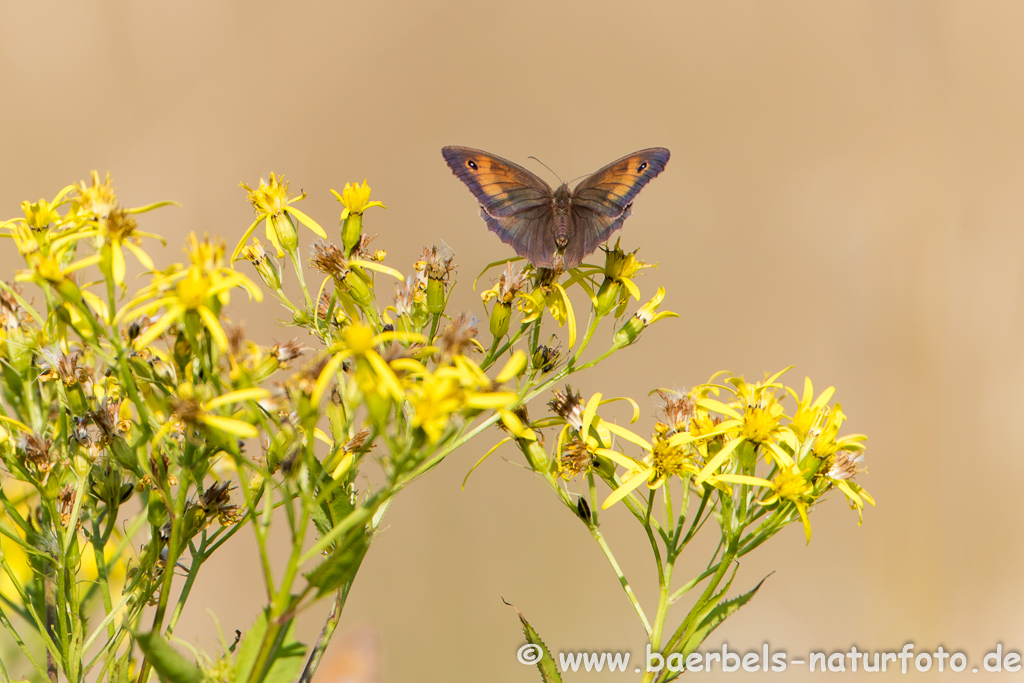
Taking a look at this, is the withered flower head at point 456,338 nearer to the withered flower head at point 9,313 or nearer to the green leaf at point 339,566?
the green leaf at point 339,566

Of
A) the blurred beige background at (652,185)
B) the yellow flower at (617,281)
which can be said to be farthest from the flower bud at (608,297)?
the blurred beige background at (652,185)

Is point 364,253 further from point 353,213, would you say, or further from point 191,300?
point 191,300

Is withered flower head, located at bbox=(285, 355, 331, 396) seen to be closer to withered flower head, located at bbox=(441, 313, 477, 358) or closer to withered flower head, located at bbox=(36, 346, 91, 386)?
withered flower head, located at bbox=(441, 313, 477, 358)

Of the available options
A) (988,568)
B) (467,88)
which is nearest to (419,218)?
(467,88)

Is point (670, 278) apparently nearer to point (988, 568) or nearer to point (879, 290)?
point (879, 290)

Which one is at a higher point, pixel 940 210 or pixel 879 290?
pixel 940 210

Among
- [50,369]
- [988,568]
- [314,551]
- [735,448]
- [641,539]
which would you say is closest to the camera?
[314,551]

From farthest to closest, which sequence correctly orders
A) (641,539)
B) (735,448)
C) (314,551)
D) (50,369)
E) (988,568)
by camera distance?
(641,539) → (988,568) → (735,448) → (50,369) → (314,551)
